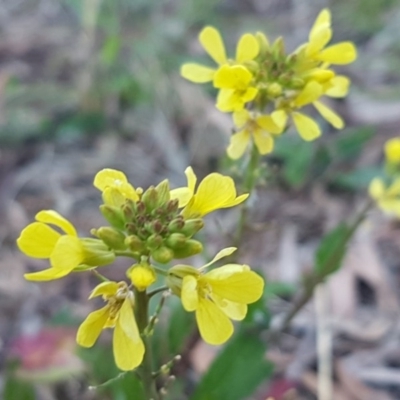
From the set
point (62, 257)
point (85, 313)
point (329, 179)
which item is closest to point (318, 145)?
point (329, 179)

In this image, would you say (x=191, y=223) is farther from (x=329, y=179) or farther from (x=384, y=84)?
(x=384, y=84)

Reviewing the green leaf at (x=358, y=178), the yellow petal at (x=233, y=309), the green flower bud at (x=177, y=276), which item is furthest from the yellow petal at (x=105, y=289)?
the green leaf at (x=358, y=178)

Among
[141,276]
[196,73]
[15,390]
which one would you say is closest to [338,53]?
[196,73]

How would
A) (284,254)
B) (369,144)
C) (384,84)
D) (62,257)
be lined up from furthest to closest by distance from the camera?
1. (384,84)
2. (369,144)
3. (284,254)
4. (62,257)

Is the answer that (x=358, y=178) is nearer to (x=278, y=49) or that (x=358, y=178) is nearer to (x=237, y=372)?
(x=237, y=372)

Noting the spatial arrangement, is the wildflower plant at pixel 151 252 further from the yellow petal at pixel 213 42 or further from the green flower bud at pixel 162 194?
the yellow petal at pixel 213 42

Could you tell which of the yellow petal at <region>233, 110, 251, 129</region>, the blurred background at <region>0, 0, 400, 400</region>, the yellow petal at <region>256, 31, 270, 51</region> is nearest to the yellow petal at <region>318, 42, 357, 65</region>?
the yellow petal at <region>256, 31, 270, 51</region>
